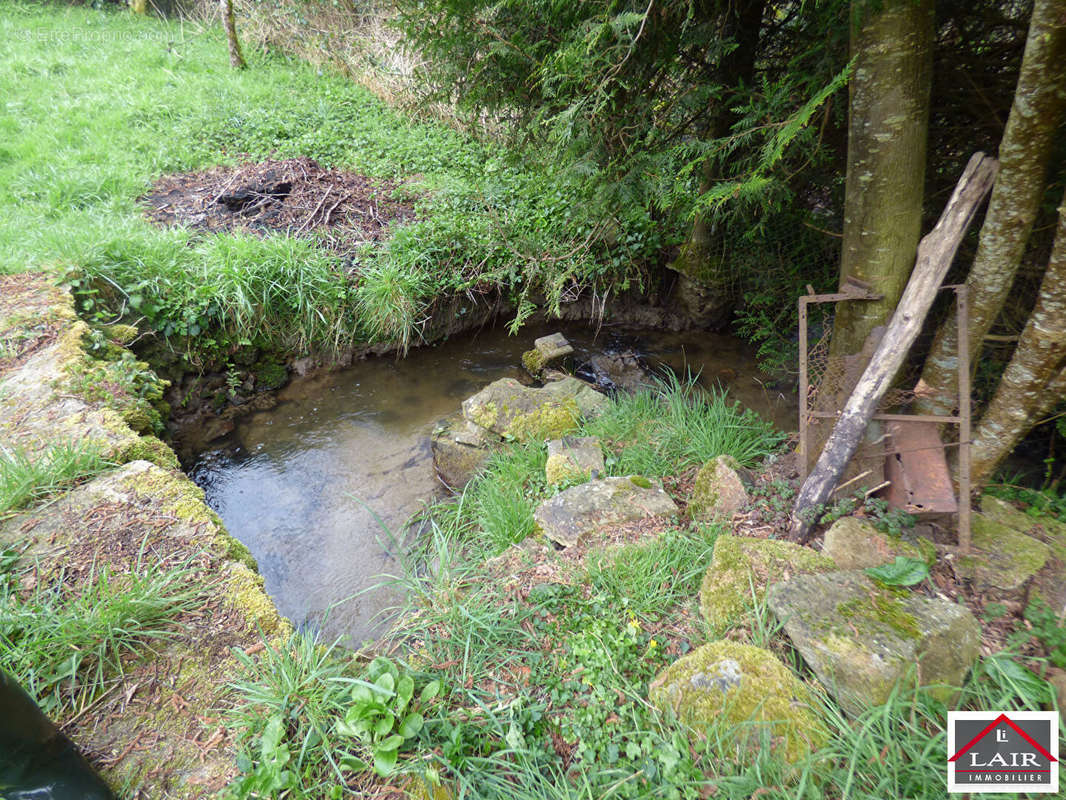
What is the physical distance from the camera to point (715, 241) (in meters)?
4.72

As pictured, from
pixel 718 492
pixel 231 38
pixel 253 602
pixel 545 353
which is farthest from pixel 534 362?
pixel 231 38

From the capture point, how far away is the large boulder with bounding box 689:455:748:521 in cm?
269

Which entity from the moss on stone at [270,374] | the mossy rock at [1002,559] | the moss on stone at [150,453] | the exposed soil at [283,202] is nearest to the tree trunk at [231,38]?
the exposed soil at [283,202]

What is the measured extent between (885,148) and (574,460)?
2.22 meters

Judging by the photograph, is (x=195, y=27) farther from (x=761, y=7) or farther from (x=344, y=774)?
(x=344, y=774)

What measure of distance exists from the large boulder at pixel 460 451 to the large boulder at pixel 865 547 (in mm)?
2315

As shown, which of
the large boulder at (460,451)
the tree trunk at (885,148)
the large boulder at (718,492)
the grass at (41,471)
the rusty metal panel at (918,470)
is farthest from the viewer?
the large boulder at (460,451)

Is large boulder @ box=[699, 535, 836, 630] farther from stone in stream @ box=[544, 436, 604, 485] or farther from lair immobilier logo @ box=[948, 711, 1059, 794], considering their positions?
stone in stream @ box=[544, 436, 604, 485]

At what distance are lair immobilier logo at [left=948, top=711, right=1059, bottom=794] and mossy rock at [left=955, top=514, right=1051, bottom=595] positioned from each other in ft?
1.88

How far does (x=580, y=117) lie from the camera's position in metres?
2.95

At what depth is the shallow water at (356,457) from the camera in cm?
314

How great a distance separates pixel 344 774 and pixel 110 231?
201 inches

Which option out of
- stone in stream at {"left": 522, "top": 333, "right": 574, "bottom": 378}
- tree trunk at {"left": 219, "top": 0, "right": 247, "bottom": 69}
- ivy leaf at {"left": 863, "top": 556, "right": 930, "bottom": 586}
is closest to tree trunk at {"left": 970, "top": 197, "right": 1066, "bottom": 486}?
ivy leaf at {"left": 863, "top": 556, "right": 930, "bottom": 586}

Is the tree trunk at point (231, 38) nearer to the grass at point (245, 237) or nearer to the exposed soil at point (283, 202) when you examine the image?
the grass at point (245, 237)
